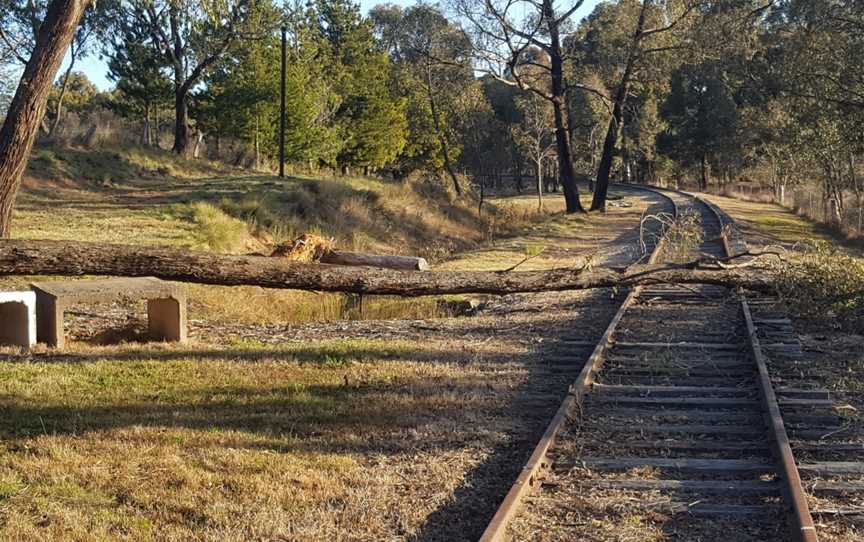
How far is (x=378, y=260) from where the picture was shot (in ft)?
53.8

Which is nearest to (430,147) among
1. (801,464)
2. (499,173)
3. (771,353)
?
(499,173)

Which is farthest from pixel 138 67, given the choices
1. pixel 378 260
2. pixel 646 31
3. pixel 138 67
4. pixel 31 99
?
pixel 31 99

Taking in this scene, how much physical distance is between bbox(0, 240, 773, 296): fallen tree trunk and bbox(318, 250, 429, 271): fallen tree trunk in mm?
5047

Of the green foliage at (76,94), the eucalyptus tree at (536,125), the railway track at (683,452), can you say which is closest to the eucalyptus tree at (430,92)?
the eucalyptus tree at (536,125)

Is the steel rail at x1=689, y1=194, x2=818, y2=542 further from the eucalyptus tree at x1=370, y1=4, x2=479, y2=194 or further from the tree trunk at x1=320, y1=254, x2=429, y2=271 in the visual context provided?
the eucalyptus tree at x1=370, y1=4, x2=479, y2=194

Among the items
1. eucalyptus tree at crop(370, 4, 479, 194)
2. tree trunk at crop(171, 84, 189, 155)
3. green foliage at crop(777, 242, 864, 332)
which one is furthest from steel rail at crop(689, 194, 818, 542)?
eucalyptus tree at crop(370, 4, 479, 194)

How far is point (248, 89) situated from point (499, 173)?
4491 cm

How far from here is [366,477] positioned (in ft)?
21.1

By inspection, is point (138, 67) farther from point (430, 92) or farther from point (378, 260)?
point (378, 260)

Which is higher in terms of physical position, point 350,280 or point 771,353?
point 350,280

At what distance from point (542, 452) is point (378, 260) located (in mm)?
10055

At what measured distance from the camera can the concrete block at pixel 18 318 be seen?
10749 millimetres

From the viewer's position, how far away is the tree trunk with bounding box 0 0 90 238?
26.9 ft

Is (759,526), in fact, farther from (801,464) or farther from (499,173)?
(499,173)
